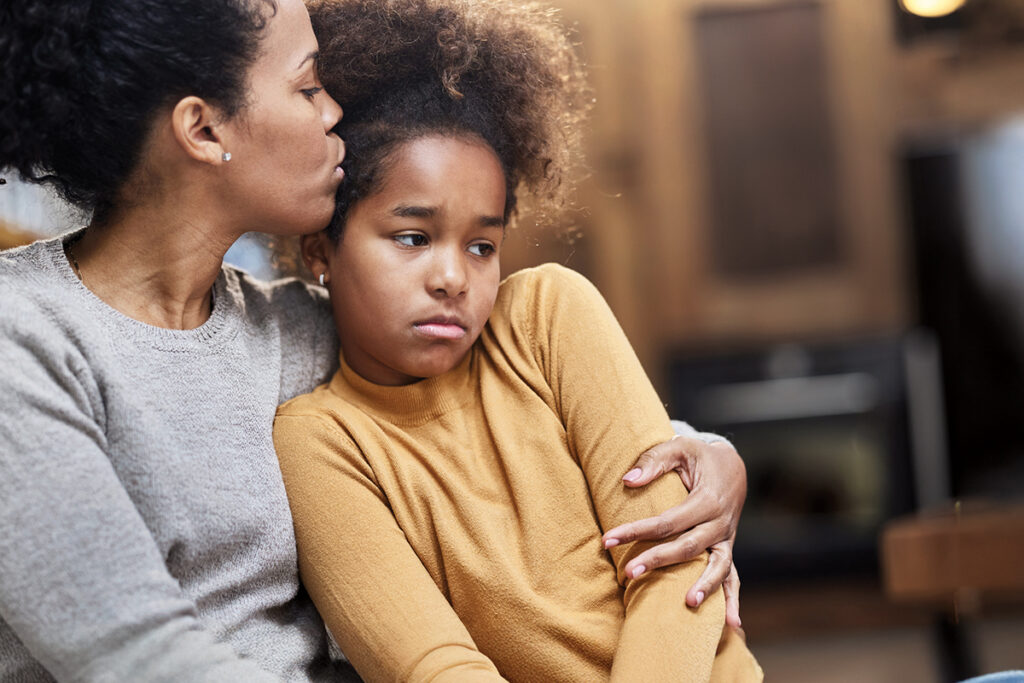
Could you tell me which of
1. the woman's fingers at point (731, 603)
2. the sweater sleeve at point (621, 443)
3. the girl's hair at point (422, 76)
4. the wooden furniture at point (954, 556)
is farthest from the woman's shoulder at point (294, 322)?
the wooden furniture at point (954, 556)

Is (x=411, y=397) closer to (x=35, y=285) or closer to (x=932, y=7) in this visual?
(x=35, y=285)

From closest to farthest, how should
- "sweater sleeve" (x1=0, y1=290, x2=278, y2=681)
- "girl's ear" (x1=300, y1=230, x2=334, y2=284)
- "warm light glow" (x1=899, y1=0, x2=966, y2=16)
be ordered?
"sweater sleeve" (x1=0, y1=290, x2=278, y2=681)
"girl's ear" (x1=300, y1=230, x2=334, y2=284)
"warm light glow" (x1=899, y1=0, x2=966, y2=16)

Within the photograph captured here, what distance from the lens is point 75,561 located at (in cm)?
75

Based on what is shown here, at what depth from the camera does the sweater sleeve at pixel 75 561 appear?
75cm

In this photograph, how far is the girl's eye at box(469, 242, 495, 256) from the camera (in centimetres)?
104

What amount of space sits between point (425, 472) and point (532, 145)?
1.19 ft

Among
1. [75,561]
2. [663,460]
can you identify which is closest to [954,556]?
[663,460]

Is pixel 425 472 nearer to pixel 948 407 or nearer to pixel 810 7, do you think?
pixel 948 407

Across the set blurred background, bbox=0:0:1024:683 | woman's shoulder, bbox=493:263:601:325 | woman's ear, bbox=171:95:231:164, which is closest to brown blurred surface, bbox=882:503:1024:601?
blurred background, bbox=0:0:1024:683

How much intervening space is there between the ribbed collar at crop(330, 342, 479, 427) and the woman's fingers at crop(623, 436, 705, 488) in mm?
185

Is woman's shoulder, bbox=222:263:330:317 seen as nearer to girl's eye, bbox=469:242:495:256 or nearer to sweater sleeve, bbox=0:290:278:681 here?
girl's eye, bbox=469:242:495:256

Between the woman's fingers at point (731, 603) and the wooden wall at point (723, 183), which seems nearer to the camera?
the woman's fingers at point (731, 603)

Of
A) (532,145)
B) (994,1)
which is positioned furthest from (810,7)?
(532,145)

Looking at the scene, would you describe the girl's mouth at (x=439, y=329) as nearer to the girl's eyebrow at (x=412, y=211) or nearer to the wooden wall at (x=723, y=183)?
the girl's eyebrow at (x=412, y=211)
